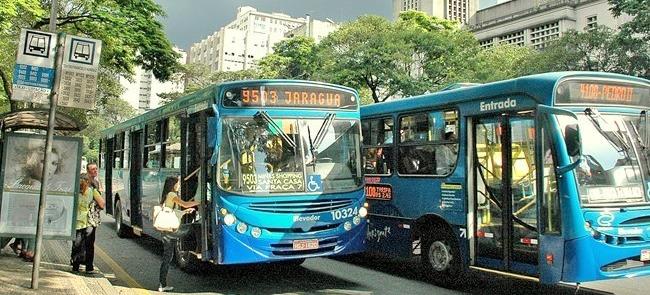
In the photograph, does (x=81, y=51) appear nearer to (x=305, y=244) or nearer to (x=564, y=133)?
(x=305, y=244)

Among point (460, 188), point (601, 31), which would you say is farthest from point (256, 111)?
point (601, 31)

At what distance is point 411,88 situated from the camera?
29.8 metres

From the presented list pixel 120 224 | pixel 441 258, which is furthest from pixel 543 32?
pixel 441 258

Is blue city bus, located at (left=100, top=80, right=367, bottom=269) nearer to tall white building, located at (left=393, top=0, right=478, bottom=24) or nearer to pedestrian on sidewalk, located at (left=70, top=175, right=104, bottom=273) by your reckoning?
pedestrian on sidewalk, located at (left=70, top=175, right=104, bottom=273)

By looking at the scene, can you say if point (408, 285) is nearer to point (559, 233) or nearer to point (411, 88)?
point (559, 233)

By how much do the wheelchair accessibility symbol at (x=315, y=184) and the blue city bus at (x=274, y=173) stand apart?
0.01m

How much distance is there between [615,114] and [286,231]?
4392mm

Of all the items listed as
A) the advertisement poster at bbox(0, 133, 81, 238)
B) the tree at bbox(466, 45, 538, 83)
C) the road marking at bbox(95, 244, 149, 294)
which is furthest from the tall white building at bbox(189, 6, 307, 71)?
the advertisement poster at bbox(0, 133, 81, 238)

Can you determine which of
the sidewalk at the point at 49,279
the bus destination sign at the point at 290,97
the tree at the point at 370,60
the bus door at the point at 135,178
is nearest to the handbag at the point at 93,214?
the sidewalk at the point at 49,279

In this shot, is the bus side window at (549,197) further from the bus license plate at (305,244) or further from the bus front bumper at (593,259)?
the bus license plate at (305,244)

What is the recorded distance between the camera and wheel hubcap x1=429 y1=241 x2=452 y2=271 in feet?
26.3

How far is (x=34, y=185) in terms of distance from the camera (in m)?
8.34

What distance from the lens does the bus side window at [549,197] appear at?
6191 millimetres

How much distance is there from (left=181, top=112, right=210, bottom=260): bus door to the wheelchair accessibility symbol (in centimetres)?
146
